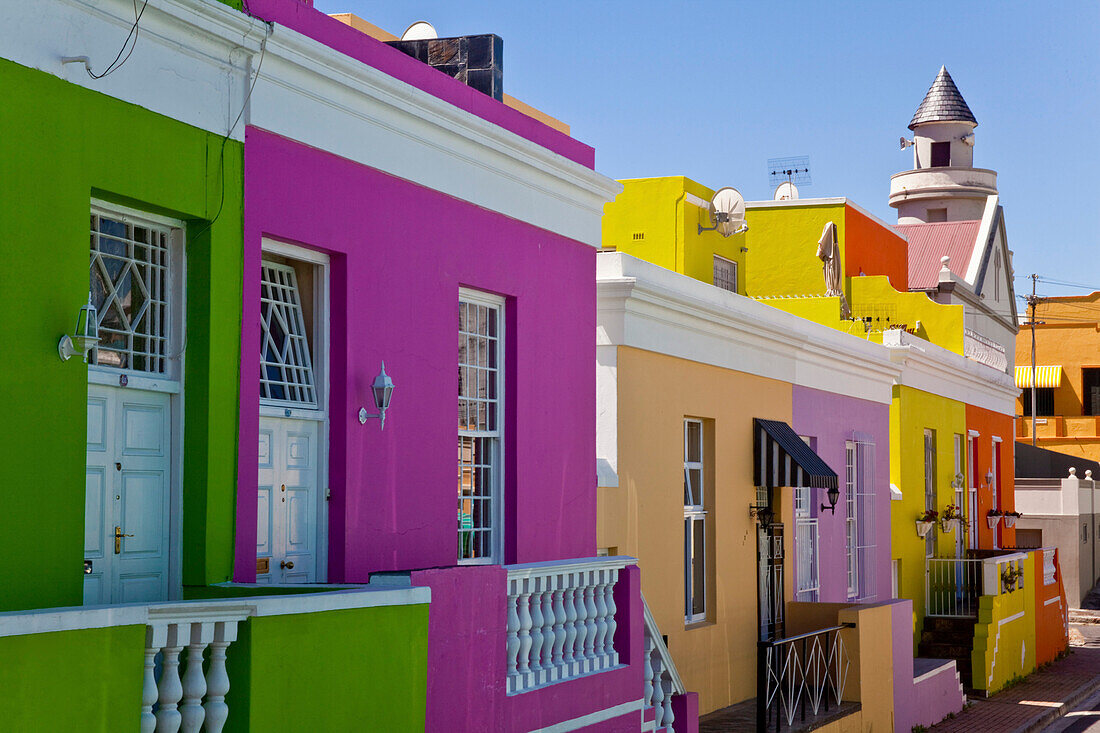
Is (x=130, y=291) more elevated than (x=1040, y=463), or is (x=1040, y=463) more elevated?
(x=130, y=291)

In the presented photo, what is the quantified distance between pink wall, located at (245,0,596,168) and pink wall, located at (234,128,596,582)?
0.67 m

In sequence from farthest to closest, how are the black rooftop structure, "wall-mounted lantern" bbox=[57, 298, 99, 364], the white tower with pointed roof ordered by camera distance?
the white tower with pointed roof → the black rooftop structure → "wall-mounted lantern" bbox=[57, 298, 99, 364]

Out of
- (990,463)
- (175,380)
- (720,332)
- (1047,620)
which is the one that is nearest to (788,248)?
(990,463)

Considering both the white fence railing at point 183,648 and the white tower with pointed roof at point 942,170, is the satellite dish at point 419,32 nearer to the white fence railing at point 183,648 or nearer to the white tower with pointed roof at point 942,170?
the white fence railing at point 183,648

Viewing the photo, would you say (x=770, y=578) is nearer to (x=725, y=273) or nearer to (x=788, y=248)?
(x=725, y=273)

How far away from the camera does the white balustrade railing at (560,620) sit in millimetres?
8000

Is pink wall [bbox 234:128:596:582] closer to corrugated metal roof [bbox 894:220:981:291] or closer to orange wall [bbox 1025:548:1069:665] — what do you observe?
orange wall [bbox 1025:548:1069:665]

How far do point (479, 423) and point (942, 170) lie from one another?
36370 mm

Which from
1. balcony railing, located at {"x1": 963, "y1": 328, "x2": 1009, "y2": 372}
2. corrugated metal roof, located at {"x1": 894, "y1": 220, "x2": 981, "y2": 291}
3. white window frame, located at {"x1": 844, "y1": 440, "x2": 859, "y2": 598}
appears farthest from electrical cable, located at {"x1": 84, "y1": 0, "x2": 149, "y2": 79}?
corrugated metal roof, located at {"x1": 894, "y1": 220, "x2": 981, "y2": 291}

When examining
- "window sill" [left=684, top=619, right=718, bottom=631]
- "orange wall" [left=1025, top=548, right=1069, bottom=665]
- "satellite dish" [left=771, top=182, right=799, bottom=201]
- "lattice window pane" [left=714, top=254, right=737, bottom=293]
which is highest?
"satellite dish" [left=771, top=182, right=799, bottom=201]

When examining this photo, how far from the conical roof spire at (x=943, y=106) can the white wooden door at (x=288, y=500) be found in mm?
39389

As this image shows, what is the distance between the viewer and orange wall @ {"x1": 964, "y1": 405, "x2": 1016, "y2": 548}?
80.8 ft

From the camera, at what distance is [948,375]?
73.3 ft

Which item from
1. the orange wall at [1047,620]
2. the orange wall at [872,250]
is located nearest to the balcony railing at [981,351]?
the orange wall at [872,250]
